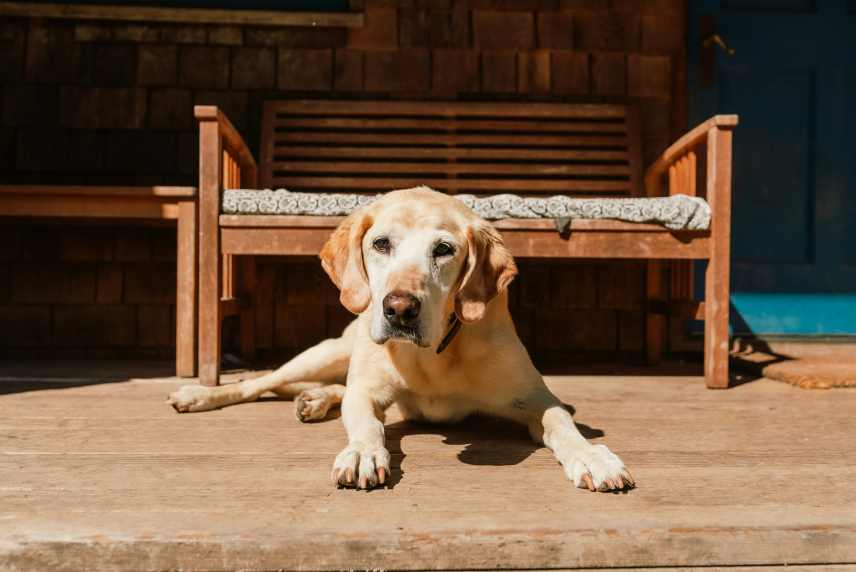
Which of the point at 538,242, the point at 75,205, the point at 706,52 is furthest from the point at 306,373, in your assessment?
the point at 706,52

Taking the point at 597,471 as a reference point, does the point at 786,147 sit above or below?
above

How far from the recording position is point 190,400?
2445 mm

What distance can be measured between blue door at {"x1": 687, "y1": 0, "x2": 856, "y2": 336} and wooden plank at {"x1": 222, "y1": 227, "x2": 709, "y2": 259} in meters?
1.62

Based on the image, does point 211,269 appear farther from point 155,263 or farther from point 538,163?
point 538,163

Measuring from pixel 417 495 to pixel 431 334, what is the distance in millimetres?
414

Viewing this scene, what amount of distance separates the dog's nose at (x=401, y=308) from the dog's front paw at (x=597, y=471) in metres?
0.51

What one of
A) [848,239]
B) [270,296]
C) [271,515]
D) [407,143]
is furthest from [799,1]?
[271,515]

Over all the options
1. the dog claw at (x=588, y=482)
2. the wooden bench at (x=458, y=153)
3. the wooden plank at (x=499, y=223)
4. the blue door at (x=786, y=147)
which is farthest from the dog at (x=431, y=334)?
the blue door at (x=786, y=147)

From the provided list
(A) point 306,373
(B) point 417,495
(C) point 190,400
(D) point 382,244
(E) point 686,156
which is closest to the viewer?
(B) point 417,495

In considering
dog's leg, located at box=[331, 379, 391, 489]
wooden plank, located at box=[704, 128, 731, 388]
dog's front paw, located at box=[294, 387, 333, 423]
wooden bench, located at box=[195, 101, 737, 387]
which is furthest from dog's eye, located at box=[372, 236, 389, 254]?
wooden bench, located at box=[195, 101, 737, 387]

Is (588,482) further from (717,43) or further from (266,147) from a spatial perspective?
(717,43)

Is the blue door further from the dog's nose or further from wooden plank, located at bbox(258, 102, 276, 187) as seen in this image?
the dog's nose

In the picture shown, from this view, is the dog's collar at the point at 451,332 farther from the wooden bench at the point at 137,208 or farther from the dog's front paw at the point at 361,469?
the wooden bench at the point at 137,208

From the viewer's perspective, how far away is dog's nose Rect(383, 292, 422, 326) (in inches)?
66.1
